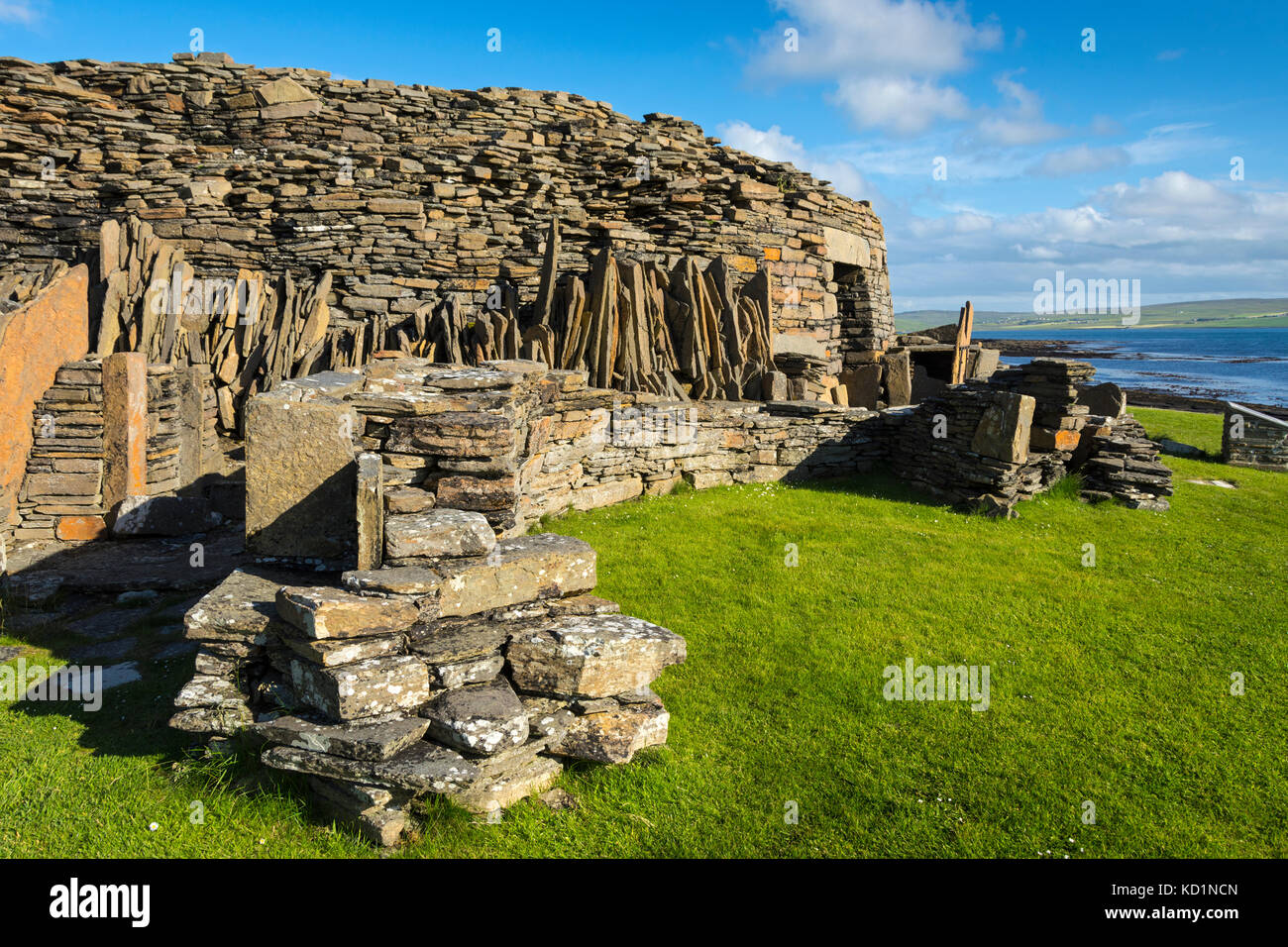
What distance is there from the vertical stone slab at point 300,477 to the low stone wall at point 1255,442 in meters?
18.6

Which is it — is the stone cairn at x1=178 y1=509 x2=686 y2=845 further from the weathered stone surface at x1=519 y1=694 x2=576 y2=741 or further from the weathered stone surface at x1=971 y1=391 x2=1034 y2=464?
the weathered stone surface at x1=971 y1=391 x2=1034 y2=464

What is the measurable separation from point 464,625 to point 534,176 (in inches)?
498

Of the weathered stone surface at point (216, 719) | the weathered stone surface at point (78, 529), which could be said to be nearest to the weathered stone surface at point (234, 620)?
the weathered stone surface at point (216, 719)

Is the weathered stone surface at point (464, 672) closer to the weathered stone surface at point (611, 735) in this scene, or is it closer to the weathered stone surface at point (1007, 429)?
the weathered stone surface at point (611, 735)

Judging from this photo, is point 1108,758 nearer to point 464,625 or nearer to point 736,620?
point 736,620

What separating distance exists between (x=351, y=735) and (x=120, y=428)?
22.8 feet

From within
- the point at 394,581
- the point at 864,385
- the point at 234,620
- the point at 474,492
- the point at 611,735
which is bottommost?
the point at 611,735

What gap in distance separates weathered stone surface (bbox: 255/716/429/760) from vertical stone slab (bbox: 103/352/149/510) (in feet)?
20.2

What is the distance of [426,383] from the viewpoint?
19.6 feet

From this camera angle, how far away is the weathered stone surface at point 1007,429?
10469 mm

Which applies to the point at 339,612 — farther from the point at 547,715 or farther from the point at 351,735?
the point at 547,715

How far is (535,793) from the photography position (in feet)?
13.9

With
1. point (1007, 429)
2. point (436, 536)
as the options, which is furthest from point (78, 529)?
point (1007, 429)
